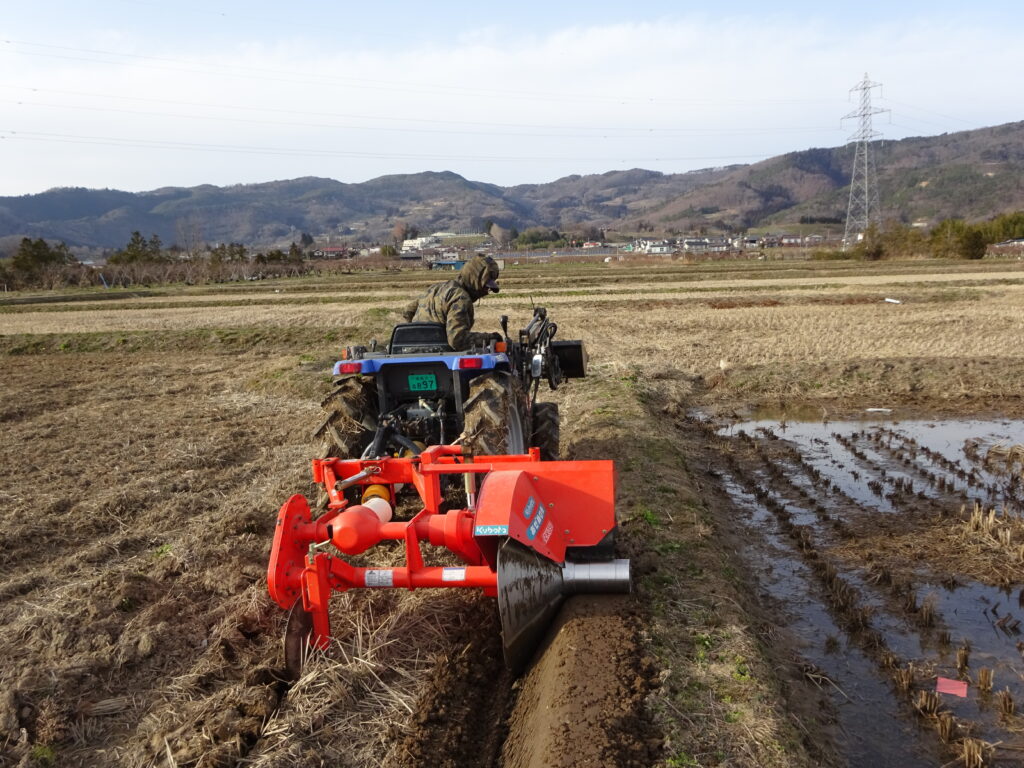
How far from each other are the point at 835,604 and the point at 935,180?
20378cm

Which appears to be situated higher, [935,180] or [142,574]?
[935,180]

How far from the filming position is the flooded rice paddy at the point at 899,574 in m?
3.86

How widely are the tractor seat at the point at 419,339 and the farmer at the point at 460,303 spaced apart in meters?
0.21

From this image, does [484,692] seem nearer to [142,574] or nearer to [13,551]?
[142,574]

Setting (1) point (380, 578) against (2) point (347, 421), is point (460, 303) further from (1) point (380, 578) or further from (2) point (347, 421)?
(1) point (380, 578)

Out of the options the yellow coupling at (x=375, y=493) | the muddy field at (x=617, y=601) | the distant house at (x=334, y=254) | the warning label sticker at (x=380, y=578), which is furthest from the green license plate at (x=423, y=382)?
the distant house at (x=334, y=254)

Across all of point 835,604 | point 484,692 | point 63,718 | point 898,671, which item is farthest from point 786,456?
point 63,718

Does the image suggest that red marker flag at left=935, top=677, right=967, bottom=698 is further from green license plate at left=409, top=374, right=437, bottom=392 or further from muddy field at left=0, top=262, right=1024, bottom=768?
green license plate at left=409, top=374, right=437, bottom=392

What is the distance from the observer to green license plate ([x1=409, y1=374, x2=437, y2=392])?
6059 millimetres

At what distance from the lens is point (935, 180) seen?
177m

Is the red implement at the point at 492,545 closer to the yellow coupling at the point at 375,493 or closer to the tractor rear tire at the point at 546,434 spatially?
the yellow coupling at the point at 375,493

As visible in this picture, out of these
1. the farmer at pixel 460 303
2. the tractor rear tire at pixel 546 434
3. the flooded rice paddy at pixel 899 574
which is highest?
the farmer at pixel 460 303

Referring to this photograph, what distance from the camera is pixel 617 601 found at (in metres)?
4.34

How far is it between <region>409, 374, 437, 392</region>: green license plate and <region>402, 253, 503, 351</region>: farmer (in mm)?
399
